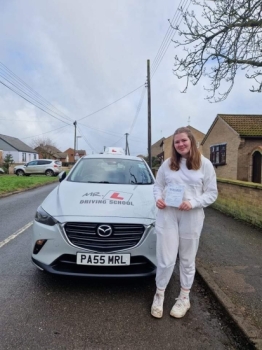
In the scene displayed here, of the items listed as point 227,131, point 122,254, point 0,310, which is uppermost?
point 227,131

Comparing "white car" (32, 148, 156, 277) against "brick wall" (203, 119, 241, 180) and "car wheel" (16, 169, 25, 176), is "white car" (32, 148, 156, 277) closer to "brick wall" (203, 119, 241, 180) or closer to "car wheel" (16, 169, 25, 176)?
"brick wall" (203, 119, 241, 180)

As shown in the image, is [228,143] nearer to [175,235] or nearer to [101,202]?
[101,202]

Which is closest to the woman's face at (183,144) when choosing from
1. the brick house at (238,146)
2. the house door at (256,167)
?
the brick house at (238,146)

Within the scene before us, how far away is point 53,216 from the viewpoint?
3119mm

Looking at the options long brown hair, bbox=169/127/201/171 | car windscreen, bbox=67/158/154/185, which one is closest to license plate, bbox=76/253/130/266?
long brown hair, bbox=169/127/201/171

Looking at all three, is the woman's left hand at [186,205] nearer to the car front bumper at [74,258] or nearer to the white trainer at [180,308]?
the car front bumper at [74,258]

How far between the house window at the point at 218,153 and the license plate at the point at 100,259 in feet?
64.1

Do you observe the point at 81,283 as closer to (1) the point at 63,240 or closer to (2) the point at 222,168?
(1) the point at 63,240

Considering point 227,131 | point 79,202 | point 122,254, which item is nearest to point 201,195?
point 122,254

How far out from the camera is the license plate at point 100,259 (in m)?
2.91

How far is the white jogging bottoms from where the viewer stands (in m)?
2.64

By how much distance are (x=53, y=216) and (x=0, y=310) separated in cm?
106

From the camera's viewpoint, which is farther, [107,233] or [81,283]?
[81,283]

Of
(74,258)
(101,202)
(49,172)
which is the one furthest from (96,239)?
(49,172)
